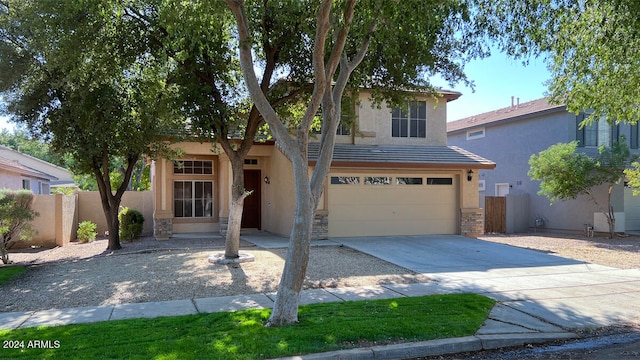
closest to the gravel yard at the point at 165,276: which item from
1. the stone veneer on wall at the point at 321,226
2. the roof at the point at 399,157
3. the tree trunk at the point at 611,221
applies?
the stone veneer on wall at the point at 321,226

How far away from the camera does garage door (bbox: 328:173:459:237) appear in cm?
1614

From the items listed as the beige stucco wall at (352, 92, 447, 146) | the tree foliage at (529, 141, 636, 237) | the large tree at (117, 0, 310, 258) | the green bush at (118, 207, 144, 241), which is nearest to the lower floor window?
the green bush at (118, 207, 144, 241)

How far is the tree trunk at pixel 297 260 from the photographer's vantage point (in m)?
6.36

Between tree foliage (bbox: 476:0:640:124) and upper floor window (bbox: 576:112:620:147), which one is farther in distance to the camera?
upper floor window (bbox: 576:112:620:147)

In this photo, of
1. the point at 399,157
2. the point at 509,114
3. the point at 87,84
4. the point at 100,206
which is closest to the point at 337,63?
the point at 87,84

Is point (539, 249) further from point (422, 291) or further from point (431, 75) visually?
point (422, 291)

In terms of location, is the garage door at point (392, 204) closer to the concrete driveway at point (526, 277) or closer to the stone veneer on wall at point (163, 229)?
the concrete driveway at point (526, 277)

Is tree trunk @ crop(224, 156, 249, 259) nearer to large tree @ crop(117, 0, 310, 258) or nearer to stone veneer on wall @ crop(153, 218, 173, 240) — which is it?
large tree @ crop(117, 0, 310, 258)

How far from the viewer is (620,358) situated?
562 cm

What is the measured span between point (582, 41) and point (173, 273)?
381 inches

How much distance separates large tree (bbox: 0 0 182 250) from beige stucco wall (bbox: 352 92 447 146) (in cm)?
708

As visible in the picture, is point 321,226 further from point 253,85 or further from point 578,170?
point 578,170

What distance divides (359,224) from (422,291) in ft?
25.2

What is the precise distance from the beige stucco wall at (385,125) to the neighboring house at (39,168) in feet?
53.8
